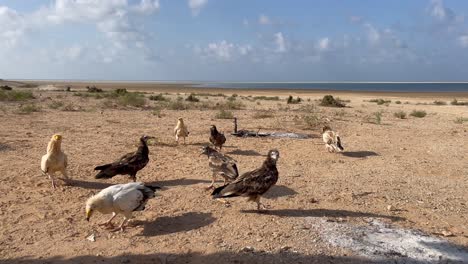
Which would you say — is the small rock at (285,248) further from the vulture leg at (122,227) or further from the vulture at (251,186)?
the vulture leg at (122,227)

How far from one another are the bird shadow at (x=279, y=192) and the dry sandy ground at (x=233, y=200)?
4cm

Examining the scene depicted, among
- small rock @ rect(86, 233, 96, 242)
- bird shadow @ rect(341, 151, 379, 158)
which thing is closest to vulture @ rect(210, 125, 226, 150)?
bird shadow @ rect(341, 151, 379, 158)

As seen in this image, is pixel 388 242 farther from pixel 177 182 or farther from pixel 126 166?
pixel 126 166

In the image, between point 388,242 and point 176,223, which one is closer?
point 388,242

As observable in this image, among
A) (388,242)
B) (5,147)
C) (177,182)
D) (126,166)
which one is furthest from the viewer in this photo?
(5,147)

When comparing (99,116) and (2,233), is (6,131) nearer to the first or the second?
(99,116)

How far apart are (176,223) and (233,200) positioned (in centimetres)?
143

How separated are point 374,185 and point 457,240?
9.28 ft

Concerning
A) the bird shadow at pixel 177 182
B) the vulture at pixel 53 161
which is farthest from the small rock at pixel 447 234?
the vulture at pixel 53 161

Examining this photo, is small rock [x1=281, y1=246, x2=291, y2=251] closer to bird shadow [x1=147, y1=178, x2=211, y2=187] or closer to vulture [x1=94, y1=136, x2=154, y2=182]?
bird shadow [x1=147, y1=178, x2=211, y2=187]

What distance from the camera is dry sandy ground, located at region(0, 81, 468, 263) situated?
18.9 feet

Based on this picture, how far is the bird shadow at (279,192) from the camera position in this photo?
26.5 ft

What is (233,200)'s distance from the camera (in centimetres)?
779

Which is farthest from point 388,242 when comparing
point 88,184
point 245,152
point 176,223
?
point 245,152
